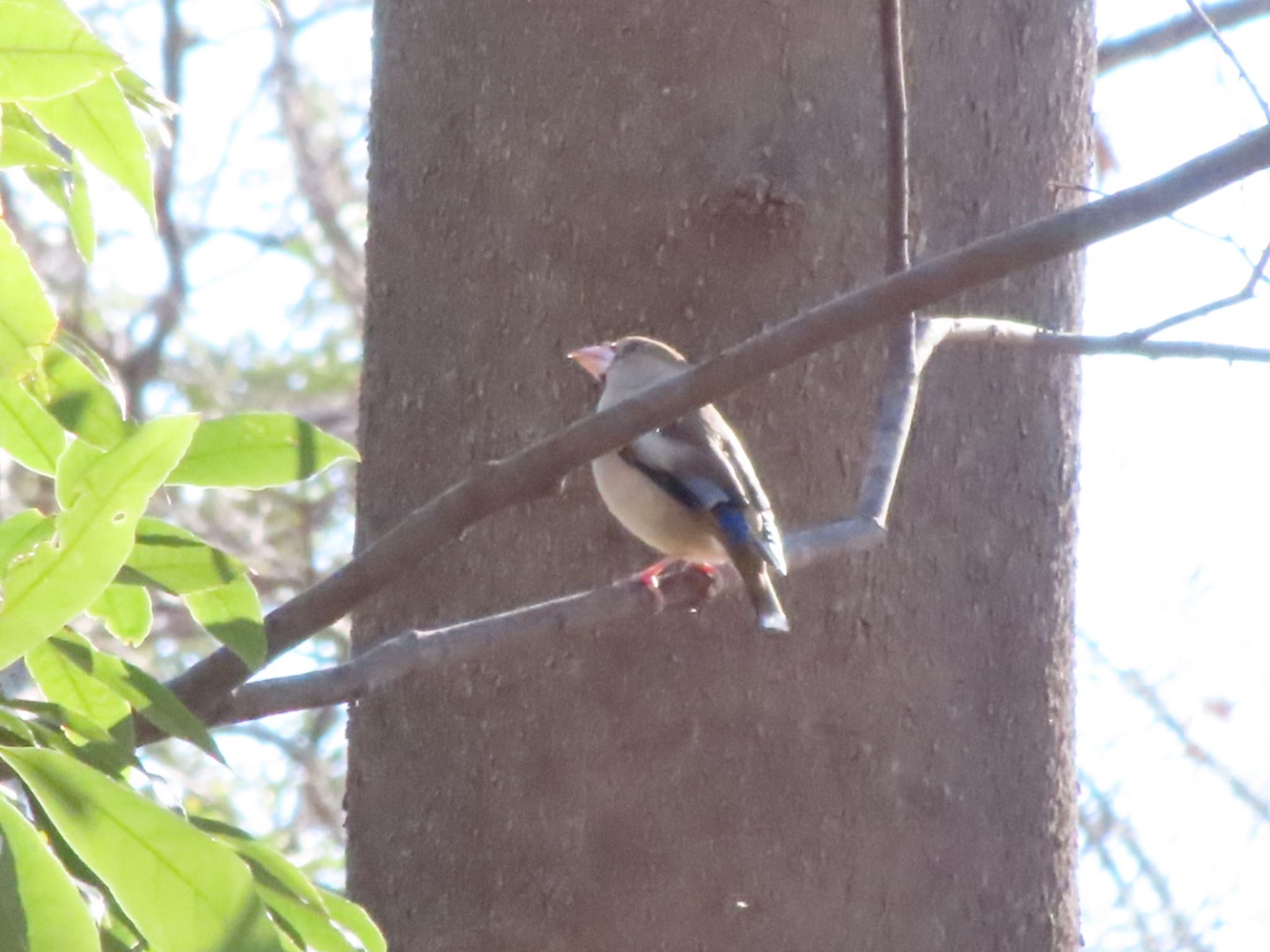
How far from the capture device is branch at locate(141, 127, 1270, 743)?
5.50 feet

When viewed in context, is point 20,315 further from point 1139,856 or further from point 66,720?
point 1139,856

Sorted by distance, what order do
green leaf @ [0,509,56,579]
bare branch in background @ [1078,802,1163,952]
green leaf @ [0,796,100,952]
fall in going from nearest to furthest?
green leaf @ [0,796,100,952], green leaf @ [0,509,56,579], bare branch in background @ [1078,802,1163,952]

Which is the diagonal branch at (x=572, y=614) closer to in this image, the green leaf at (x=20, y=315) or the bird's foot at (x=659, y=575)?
the bird's foot at (x=659, y=575)

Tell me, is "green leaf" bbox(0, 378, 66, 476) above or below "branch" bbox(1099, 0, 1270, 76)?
below

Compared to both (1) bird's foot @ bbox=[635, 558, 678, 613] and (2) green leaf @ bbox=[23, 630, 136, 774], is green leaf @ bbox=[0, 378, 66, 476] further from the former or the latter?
(1) bird's foot @ bbox=[635, 558, 678, 613]

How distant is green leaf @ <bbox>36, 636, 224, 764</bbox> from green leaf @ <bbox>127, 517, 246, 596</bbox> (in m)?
0.10

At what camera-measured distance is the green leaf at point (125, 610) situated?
188 centimetres

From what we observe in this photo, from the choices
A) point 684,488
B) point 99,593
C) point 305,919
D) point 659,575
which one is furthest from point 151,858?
point 684,488

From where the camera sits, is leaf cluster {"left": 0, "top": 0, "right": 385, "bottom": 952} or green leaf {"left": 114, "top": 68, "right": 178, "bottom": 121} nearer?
leaf cluster {"left": 0, "top": 0, "right": 385, "bottom": 952}

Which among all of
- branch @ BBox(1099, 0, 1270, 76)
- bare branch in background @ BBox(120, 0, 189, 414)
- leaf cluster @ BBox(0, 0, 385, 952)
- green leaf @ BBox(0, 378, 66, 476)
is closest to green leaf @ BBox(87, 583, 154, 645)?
leaf cluster @ BBox(0, 0, 385, 952)

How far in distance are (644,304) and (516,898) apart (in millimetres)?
886

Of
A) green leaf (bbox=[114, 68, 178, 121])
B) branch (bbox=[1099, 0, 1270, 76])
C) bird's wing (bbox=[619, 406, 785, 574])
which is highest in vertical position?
branch (bbox=[1099, 0, 1270, 76])

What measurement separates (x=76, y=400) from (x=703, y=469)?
206 cm

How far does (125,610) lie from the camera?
1891 millimetres
